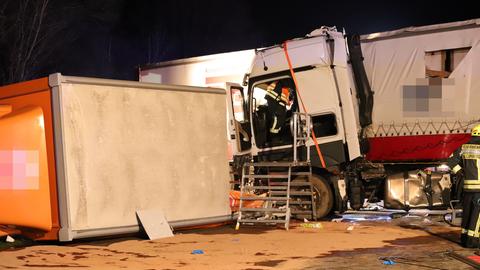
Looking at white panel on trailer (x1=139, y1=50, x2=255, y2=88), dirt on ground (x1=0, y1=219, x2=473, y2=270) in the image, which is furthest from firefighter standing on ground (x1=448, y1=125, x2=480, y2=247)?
white panel on trailer (x1=139, y1=50, x2=255, y2=88)

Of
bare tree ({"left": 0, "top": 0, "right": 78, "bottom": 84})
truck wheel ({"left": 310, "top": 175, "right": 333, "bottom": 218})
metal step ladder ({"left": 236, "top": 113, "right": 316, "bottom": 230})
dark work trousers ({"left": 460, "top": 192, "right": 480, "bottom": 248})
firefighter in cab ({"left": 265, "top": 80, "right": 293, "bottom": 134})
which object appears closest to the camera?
dark work trousers ({"left": 460, "top": 192, "right": 480, "bottom": 248})

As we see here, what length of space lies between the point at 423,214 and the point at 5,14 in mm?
19595

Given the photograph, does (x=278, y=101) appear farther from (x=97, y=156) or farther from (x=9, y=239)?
(x=9, y=239)

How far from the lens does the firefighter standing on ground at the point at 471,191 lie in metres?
7.38

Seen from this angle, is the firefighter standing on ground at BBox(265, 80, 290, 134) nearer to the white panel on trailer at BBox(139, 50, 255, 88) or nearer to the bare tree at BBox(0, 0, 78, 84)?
the white panel on trailer at BBox(139, 50, 255, 88)

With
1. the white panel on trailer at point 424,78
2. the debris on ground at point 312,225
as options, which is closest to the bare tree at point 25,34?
the white panel on trailer at point 424,78

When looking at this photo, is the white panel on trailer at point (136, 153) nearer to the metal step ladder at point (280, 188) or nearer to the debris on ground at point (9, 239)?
the metal step ladder at point (280, 188)

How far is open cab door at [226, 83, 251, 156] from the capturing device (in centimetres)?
1145

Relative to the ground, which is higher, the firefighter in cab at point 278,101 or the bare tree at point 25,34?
the bare tree at point 25,34

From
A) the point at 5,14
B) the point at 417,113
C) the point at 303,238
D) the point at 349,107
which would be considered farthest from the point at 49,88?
the point at 5,14

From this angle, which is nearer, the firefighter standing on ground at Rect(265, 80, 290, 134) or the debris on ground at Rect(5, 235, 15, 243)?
the debris on ground at Rect(5, 235, 15, 243)

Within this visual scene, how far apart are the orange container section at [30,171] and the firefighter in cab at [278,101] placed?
189 inches

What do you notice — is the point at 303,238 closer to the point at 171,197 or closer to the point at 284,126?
the point at 171,197

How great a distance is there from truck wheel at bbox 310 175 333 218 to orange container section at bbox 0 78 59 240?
200 inches
